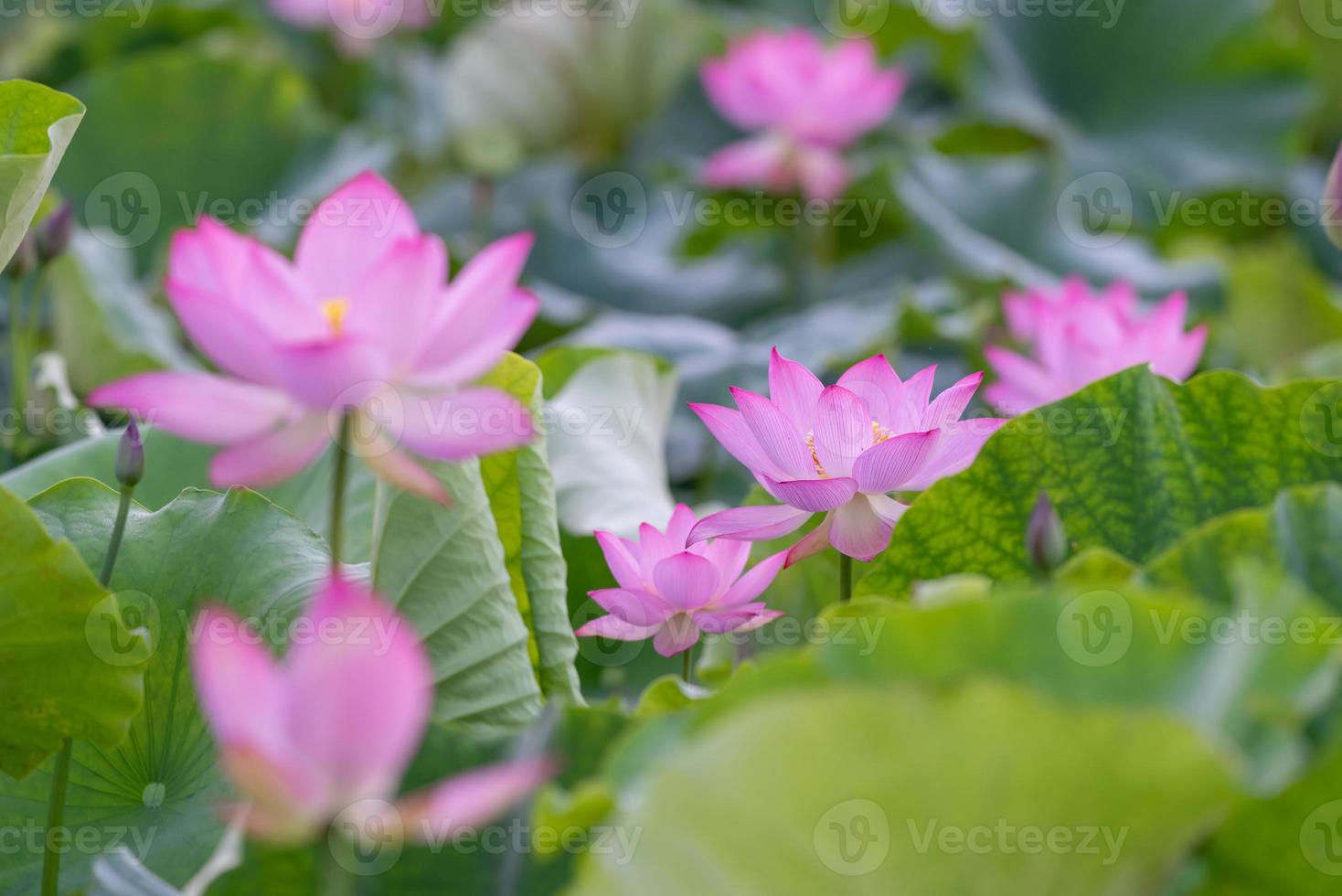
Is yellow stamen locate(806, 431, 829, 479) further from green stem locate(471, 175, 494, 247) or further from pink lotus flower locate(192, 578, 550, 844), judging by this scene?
green stem locate(471, 175, 494, 247)

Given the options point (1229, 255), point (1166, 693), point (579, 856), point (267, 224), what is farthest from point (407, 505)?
point (1229, 255)

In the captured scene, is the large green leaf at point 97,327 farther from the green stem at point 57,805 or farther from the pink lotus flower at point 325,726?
the pink lotus flower at point 325,726

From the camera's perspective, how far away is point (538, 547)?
0.58m

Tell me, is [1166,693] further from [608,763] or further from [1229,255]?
[1229,255]

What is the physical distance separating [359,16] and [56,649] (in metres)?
1.48

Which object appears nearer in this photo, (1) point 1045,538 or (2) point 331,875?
(2) point 331,875

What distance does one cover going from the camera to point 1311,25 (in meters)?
2.38

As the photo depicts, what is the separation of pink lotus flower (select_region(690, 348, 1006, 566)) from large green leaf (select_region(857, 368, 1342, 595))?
0.06 feet

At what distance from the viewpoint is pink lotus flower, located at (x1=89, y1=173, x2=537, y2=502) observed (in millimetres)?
349

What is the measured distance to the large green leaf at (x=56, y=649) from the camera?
475 mm

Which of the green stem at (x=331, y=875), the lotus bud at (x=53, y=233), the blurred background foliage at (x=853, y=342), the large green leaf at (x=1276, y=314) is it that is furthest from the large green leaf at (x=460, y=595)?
the large green leaf at (x=1276, y=314)

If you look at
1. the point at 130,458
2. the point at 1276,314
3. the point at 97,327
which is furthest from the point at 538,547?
the point at 1276,314

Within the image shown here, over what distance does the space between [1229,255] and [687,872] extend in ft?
5.93

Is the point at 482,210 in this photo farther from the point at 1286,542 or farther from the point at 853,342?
the point at 1286,542
